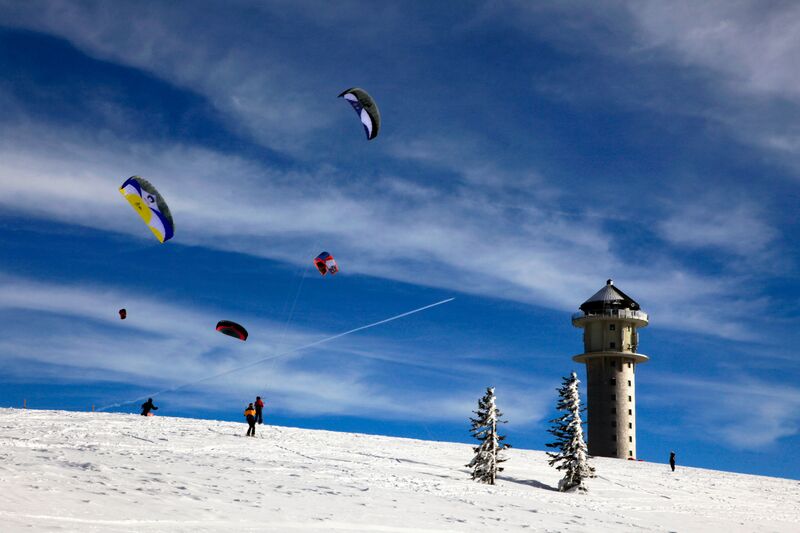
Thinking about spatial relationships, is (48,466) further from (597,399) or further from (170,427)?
(597,399)

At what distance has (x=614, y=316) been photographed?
244 feet

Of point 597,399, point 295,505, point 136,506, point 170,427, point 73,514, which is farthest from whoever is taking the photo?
point 597,399

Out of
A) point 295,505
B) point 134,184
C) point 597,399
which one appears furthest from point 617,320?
A: point 295,505

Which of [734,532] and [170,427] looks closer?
[734,532]

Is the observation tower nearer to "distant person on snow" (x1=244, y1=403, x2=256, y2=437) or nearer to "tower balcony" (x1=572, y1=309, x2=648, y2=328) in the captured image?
"tower balcony" (x1=572, y1=309, x2=648, y2=328)

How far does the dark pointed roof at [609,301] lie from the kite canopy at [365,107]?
155 feet

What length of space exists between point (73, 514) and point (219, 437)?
19.8 metres

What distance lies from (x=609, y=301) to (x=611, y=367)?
20.7ft

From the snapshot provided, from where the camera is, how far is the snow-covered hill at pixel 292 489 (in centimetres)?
1616

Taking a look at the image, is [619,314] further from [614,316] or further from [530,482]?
[530,482]

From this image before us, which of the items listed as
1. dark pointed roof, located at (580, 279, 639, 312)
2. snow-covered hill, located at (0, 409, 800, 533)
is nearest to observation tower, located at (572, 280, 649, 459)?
dark pointed roof, located at (580, 279, 639, 312)

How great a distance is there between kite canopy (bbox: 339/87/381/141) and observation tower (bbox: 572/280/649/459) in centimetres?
4630

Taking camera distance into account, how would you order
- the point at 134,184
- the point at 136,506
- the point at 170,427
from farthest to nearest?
the point at 170,427, the point at 134,184, the point at 136,506

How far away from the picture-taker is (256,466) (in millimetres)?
25797
